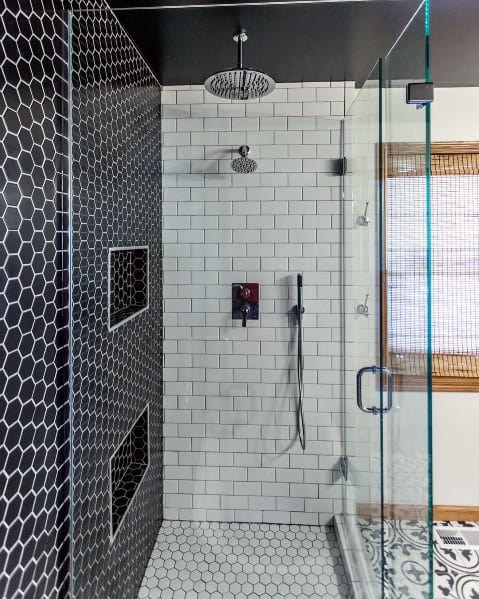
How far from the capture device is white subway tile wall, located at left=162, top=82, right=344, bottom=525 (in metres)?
2.20

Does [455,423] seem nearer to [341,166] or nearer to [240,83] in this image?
[341,166]

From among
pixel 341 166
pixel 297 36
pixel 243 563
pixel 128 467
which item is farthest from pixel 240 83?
pixel 243 563

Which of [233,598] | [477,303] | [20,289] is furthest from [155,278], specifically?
[477,303]

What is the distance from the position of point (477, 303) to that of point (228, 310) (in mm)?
1694

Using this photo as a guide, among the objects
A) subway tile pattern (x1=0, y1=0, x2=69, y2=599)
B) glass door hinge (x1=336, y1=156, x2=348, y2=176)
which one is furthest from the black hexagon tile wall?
glass door hinge (x1=336, y1=156, x2=348, y2=176)

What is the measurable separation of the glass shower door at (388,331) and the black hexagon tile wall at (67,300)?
993mm

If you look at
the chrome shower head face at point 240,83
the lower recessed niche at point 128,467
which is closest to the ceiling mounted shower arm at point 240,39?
the chrome shower head face at point 240,83

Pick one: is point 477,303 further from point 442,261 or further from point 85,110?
point 85,110

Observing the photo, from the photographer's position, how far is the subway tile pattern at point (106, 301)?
1507 millimetres

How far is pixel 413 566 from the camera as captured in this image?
54.9 inches

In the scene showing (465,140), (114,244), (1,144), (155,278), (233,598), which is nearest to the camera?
(1,144)

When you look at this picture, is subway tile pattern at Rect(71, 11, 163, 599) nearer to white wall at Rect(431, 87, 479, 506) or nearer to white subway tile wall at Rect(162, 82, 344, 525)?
white subway tile wall at Rect(162, 82, 344, 525)

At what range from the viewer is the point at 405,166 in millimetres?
1479

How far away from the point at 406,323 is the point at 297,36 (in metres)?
1.41
